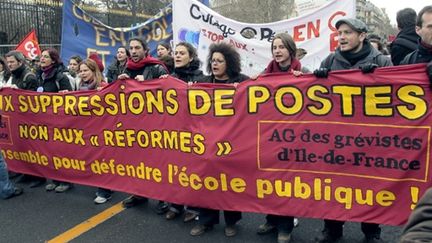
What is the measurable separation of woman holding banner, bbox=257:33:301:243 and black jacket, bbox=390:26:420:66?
4.08ft

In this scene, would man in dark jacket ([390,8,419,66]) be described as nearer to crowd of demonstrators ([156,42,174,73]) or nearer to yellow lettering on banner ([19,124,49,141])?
crowd of demonstrators ([156,42,174,73])

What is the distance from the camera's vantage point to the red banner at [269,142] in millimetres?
3043

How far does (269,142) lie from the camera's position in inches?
135

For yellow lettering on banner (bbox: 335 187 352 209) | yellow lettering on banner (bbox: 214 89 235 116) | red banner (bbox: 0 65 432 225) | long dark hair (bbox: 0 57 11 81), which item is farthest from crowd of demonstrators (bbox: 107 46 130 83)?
yellow lettering on banner (bbox: 335 187 352 209)

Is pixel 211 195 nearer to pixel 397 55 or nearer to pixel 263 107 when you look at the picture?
pixel 263 107

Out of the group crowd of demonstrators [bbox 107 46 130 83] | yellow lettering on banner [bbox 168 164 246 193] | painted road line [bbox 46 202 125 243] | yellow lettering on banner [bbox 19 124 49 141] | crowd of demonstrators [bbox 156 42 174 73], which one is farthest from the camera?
crowd of demonstrators [bbox 107 46 130 83]

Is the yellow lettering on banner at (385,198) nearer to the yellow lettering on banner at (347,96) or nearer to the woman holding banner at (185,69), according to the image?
the yellow lettering on banner at (347,96)

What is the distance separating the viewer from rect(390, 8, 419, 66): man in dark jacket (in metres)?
4.18

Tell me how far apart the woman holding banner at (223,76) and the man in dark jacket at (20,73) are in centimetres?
268

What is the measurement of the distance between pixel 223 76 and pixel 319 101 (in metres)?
0.97

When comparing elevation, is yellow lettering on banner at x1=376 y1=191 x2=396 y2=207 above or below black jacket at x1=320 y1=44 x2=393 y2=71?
below

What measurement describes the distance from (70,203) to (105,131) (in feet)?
3.00

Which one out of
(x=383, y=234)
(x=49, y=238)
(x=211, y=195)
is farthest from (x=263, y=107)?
(x=49, y=238)

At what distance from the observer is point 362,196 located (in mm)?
3160
